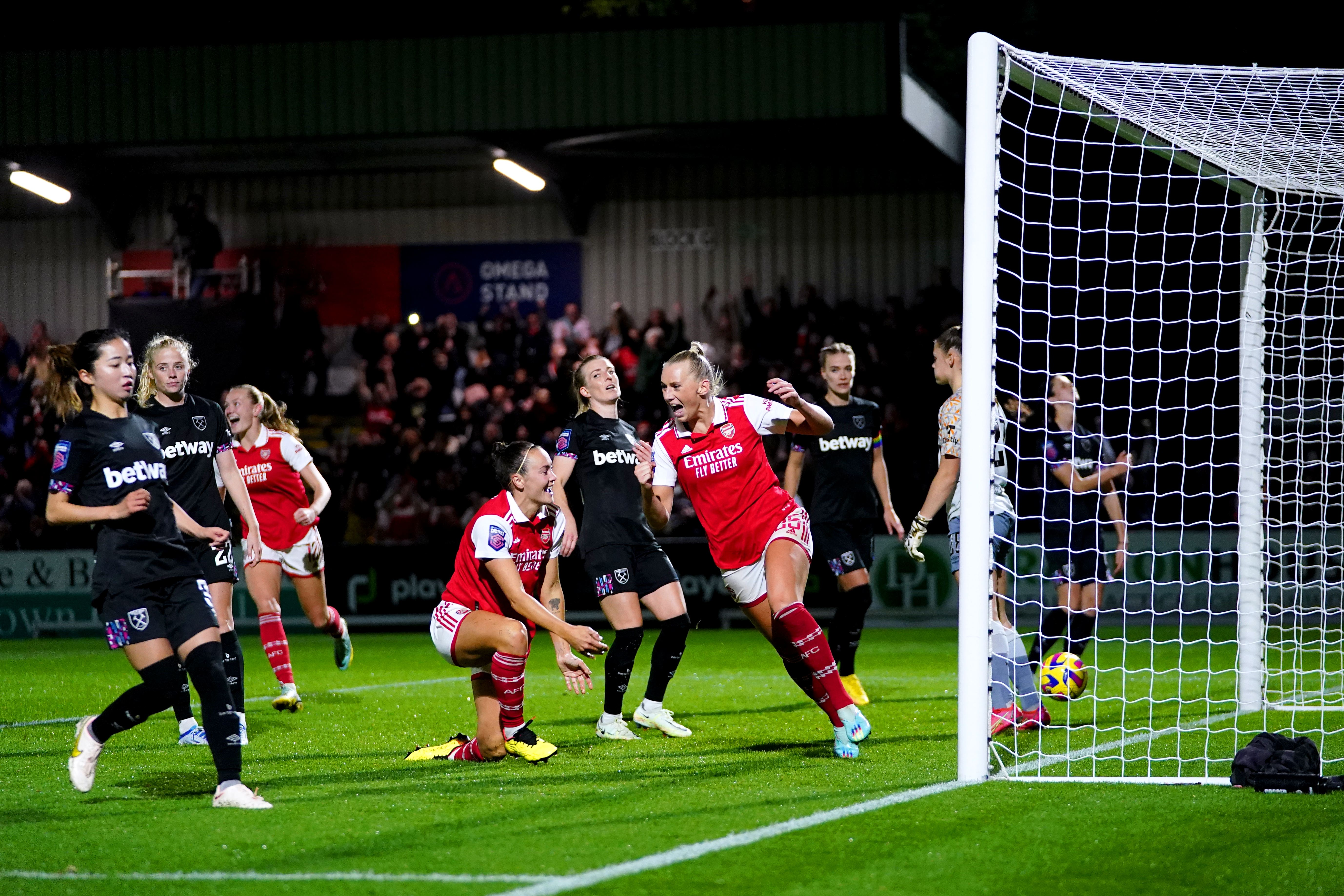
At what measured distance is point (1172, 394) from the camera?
722 inches

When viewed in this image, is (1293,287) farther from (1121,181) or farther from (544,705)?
(544,705)

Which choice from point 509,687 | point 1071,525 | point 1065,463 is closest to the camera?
point 509,687

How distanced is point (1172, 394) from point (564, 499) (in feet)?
40.1

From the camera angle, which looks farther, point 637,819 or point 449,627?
point 449,627

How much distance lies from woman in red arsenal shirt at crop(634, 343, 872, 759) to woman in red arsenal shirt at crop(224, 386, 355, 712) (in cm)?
303

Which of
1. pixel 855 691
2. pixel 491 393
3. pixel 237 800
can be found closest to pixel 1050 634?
pixel 855 691

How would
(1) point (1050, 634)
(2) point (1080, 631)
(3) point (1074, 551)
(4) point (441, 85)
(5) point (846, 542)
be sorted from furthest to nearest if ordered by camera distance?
(4) point (441, 85)
(5) point (846, 542)
(3) point (1074, 551)
(2) point (1080, 631)
(1) point (1050, 634)

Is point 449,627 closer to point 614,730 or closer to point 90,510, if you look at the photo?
point 614,730

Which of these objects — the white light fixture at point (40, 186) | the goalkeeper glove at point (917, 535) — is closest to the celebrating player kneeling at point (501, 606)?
the goalkeeper glove at point (917, 535)

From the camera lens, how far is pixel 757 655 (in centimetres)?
1371

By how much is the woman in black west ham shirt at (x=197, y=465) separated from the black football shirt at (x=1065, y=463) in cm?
458

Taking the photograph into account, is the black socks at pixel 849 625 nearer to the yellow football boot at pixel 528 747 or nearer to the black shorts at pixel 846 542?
the black shorts at pixel 846 542

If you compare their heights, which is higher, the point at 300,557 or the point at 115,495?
the point at 115,495

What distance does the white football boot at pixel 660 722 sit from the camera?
26.3 ft
